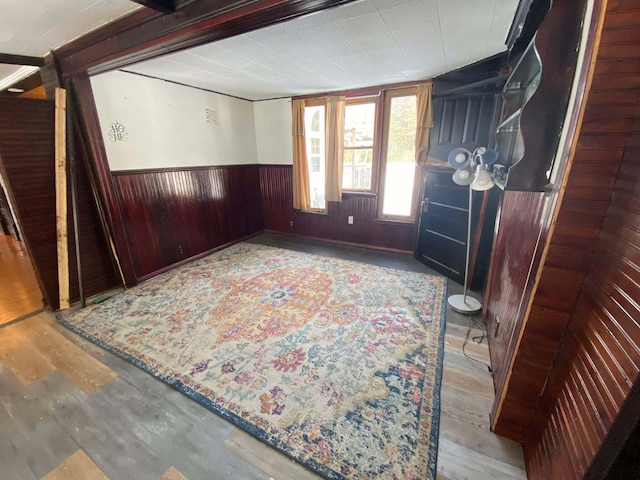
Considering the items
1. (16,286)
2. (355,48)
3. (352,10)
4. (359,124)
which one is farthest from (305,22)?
(16,286)

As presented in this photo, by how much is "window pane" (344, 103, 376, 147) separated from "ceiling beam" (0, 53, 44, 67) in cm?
329

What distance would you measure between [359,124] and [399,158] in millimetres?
782

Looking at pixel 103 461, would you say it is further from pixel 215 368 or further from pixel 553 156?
pixel 553 156

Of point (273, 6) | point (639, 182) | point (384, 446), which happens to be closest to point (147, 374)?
point (384, 446)

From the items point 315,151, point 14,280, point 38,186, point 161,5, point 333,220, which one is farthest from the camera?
point 333,220

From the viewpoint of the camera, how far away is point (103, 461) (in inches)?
49.4

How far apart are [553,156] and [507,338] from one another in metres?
1.04

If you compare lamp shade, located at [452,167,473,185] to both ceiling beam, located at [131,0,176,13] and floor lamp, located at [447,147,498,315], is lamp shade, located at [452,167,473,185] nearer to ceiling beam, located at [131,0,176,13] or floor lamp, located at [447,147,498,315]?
floor lamp, located at [447,147,498,315]

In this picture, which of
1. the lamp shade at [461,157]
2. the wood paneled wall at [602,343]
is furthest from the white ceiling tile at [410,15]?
the wood paneled wall at [602,343]

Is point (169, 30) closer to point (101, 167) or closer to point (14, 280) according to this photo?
point (101, 167)

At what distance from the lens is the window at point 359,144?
3640 mm

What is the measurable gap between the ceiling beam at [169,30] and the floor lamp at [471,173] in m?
1.45

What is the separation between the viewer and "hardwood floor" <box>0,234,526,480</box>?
122cm

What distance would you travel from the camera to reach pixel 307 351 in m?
1.95
